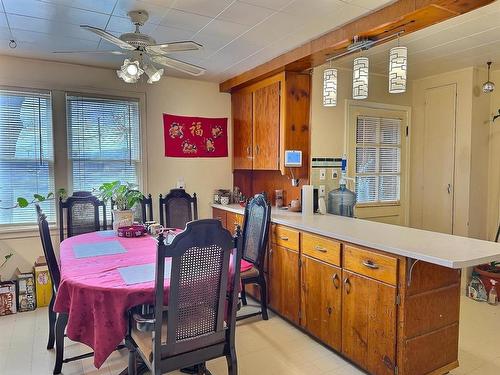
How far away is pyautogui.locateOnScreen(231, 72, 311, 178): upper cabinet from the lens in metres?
3.57

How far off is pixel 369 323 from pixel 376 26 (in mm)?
1943

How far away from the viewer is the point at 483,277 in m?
3.67

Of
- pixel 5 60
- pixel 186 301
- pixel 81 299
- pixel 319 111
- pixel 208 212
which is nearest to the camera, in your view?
pixel 186 301

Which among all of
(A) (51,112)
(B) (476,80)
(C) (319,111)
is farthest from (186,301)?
(B) (476,80)

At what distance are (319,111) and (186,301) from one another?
262 cm

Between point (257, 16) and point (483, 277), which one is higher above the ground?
point (257, 16)

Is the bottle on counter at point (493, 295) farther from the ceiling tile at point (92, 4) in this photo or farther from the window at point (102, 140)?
the ceiling tile at point (92, 4)

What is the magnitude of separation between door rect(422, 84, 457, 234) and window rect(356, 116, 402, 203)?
1.13 ft

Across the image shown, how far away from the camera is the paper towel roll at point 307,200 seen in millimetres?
3342


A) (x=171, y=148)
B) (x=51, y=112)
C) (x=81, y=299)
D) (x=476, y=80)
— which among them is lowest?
(x=81, y=299)

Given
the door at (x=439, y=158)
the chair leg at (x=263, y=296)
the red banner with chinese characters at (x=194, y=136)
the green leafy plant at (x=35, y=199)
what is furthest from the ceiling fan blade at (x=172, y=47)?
the door at (x=439, y=158)

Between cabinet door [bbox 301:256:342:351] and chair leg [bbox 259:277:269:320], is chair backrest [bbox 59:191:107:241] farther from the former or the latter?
cabinet door [bbox 301:256:342:351]

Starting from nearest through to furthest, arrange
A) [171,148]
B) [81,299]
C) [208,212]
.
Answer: [81,299], [171,148], [208,212]

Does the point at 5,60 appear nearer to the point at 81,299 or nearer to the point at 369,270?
the point at 81,299
